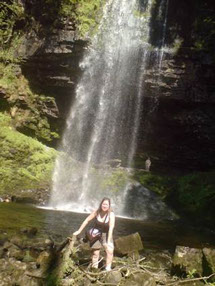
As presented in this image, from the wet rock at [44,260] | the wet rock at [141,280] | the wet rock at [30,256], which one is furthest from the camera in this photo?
the wet rock at [30,256]

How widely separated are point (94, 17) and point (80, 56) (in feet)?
9.18

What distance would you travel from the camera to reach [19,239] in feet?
23.3

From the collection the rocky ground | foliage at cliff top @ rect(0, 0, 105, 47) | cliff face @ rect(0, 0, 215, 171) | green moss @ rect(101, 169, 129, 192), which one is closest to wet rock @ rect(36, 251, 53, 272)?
the rocky ground

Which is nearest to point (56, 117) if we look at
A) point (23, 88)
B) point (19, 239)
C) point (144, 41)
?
point (23, 88)

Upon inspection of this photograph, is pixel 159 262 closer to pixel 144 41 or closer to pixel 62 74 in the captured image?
pixel 62 74

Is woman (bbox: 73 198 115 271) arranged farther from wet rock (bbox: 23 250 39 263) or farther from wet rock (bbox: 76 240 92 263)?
wet rock (bbox: 23 250 39 263)

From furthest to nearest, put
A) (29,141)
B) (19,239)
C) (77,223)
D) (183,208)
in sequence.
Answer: (29,141) < (183,208) < (77,223) < (19,239)

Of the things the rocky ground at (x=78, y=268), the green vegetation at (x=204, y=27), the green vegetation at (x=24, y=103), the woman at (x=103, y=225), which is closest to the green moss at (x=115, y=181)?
the green vegetation at (x=24, y=103)

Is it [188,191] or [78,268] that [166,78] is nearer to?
[188,191]

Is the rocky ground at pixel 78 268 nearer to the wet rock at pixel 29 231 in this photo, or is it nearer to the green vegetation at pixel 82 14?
the wet rock at pixel 29 231

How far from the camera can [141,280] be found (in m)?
5.36

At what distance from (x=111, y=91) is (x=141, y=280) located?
16.2 meters

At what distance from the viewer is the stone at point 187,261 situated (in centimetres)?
624

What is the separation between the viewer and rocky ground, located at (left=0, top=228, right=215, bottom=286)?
5.38 meters
